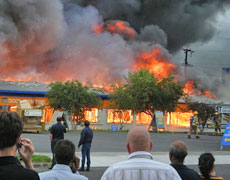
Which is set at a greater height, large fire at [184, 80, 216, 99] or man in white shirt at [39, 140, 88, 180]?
large fire at [184, 80, 216, 99]

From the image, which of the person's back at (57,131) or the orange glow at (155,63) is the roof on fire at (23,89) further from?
the person's back at (57,131)

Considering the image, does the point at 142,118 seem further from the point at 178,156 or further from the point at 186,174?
the point at 186,174

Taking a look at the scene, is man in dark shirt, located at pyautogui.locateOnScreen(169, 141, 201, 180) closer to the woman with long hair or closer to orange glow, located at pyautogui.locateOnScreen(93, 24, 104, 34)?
the woman with long hair

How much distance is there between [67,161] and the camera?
158 inches

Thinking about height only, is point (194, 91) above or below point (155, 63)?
below

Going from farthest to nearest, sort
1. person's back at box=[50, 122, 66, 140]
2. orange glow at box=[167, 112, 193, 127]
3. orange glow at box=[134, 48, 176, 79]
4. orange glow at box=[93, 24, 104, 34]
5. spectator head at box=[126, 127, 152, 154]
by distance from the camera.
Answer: orange glow at box=[93, 24, 104, 34] → orange glow at box=[134, 48, 176, 79] → orange glow at box=[167, 112, 193, 127] → person's back at box=[50, 122, 66, 140] → spectator head at box=[126, 127, 152, 154]

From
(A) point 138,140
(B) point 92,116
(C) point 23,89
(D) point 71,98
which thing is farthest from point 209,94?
(A) point 138,140

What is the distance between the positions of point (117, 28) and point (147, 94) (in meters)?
46.3

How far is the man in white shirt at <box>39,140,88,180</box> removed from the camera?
3821 mm

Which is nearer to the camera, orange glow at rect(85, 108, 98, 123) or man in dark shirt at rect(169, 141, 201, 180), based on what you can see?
man in dark shirt at rect(169, 141, 201, 180)

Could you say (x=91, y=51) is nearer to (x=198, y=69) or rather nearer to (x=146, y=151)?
(x=198, y=69)

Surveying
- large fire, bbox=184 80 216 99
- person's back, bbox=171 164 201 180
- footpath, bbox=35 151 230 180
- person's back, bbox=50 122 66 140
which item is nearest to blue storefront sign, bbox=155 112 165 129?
footpath, bbox=35 151 230 180

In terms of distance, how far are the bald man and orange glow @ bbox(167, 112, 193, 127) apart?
55579mm

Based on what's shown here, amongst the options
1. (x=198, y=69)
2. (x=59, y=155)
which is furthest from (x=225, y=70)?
(x=59, y=155)
